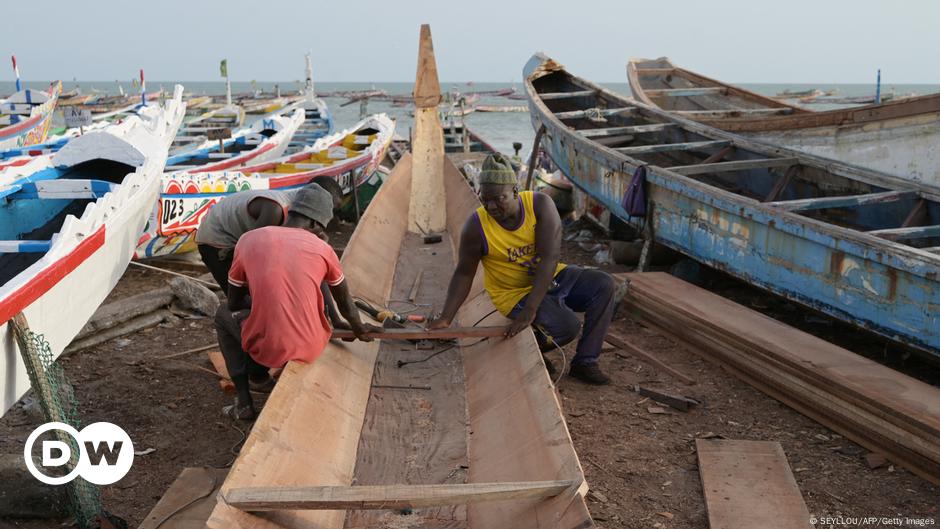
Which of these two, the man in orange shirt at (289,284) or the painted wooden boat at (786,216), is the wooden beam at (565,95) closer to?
the painted wooden boat at (786,216)

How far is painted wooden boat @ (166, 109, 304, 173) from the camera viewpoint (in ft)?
41.1

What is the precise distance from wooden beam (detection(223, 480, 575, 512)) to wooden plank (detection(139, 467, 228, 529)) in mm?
879

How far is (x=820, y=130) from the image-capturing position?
891cm

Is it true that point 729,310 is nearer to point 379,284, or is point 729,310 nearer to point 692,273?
point 692,273

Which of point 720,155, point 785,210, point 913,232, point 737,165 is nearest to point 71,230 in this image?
point 785,210

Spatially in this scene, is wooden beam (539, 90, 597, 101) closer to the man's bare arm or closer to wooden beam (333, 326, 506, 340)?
the man's bare arm

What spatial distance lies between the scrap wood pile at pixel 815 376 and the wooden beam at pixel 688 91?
6.82 metres

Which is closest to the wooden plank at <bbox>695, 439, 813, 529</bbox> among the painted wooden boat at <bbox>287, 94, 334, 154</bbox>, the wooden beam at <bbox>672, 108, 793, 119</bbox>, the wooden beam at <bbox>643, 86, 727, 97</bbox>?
the wooden beam at <bbox>672, 108, 793, 119</bbox>

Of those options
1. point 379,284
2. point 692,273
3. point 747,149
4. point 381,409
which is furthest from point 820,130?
point 381,409

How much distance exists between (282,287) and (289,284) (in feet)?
0.15

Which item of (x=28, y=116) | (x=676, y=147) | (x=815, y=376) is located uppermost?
(x=28, y=116)

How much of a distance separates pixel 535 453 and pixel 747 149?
6449mm

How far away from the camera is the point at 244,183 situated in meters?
9.68

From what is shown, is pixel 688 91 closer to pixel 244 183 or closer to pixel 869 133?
pixel 869 133
